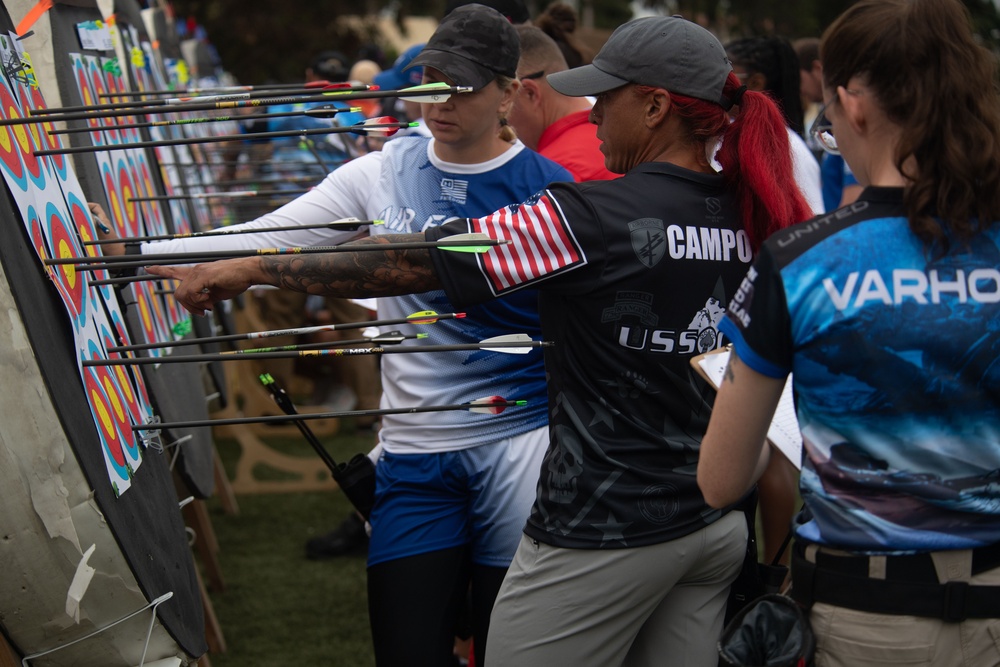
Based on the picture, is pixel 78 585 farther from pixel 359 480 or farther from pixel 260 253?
pixel 359 480

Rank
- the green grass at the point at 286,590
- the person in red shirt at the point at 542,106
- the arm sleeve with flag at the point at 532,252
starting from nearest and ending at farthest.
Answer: the arm sleeve with flag at the point at 532,252 → the person in red shirt at the point at 542,106 → the green grass at the point at 286,590

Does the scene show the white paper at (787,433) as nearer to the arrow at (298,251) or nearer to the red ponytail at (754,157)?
the red ponytail at (754,157)

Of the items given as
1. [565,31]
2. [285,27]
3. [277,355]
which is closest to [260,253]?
[277,355]

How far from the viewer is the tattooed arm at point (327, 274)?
195 centimetres

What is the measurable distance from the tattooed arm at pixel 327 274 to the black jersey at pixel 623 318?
0.31 feet

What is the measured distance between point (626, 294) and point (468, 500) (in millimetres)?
868

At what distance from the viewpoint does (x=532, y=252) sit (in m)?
1.81

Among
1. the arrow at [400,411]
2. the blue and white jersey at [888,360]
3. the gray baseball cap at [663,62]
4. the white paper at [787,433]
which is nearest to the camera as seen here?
the blue and white jersey at [888,360]

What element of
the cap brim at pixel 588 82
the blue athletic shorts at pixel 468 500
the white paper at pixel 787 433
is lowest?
the blue athletic shorts at pixel 468 500

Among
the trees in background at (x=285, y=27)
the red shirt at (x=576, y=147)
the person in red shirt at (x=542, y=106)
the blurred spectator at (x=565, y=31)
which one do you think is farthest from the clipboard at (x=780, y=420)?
the trees in background at (x=285, y=27)

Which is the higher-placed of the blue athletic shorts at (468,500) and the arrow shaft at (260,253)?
the arrow shaft at (260,253)

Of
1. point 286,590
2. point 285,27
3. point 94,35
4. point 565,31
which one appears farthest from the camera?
point 285,27

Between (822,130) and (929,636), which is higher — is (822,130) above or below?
above

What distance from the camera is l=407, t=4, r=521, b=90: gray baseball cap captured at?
8.23 feet
